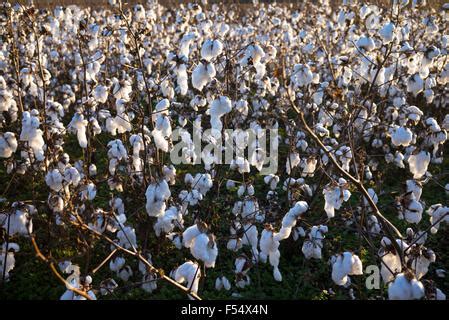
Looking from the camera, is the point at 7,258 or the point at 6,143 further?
the point at 6,143

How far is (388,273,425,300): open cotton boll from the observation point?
5.19ft

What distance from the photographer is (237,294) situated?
315 centimetres

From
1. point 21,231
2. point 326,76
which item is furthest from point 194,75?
point 326,76

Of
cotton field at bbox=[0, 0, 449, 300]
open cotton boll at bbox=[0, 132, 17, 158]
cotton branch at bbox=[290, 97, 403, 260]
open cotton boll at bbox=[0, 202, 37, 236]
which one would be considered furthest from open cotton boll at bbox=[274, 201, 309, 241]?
open cotton boll at bbox=[0, 132, 17, 158]

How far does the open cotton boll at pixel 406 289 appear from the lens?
1.58 meters

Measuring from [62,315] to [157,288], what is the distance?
1448 millimetres

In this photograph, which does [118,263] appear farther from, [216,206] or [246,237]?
[216,206]

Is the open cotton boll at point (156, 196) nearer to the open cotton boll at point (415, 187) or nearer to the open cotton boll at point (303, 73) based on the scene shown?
the open cotton boll at point (415, 187)

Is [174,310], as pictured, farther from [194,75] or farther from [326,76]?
[326,76]

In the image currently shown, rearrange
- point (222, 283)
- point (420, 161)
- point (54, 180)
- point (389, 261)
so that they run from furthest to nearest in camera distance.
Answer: point (222, 283)
point (54, 180)
point (420, 161)
point (389, 261)

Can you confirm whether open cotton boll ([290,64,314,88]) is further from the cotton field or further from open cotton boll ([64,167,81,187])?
open cotton boll ([64,167,81,187])

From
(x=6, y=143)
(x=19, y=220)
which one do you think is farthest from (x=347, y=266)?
(x=6, y=143)

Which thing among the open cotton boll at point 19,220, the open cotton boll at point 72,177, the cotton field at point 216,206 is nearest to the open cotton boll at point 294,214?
the cotton field at point 216,206

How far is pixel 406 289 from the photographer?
5.23ft
